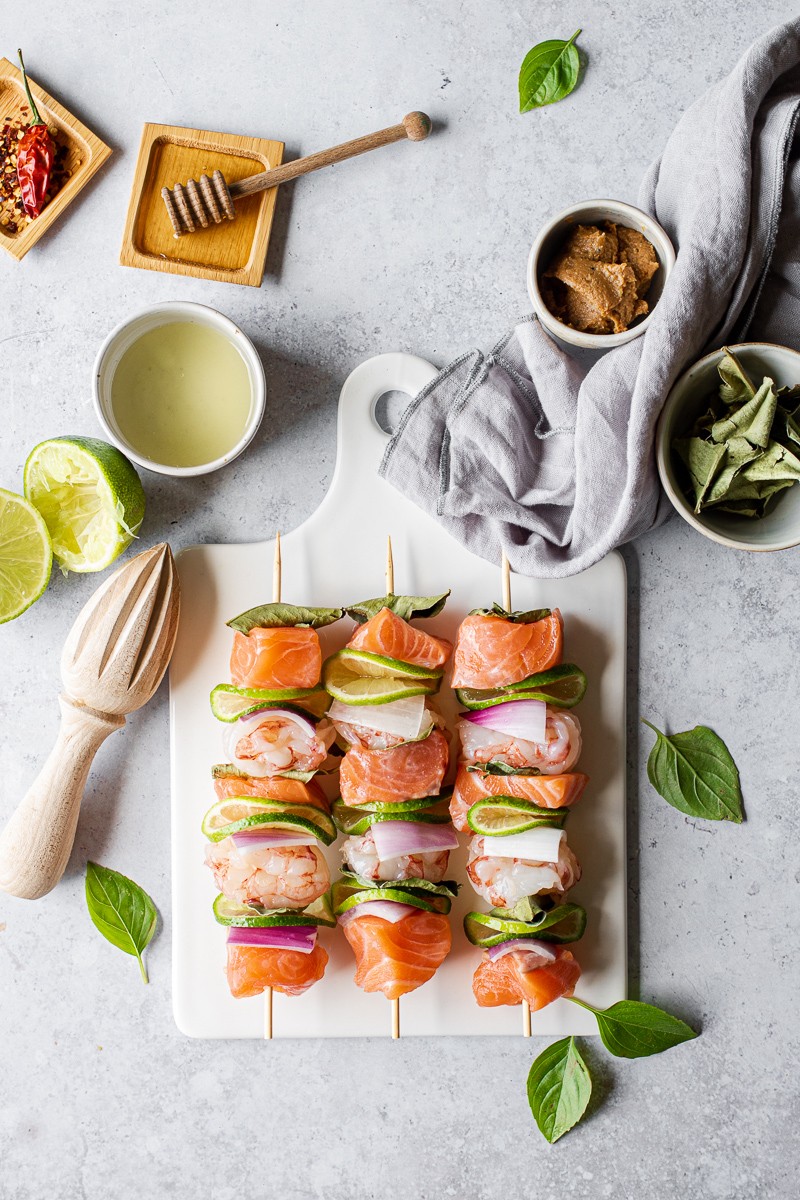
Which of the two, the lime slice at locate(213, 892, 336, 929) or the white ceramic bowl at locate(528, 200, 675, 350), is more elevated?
the white ceramic bowl at locate(528, 200, 675, 350)

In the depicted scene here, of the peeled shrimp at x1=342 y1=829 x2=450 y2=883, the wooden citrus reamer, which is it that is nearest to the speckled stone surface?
the wooden citrus reamer

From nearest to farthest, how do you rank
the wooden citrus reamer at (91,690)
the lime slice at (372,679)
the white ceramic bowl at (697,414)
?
1. the white ceramic bowl at (697,414)
2. the lime slice at (372,679)
3. the wooden citrus reamer at (91,690)

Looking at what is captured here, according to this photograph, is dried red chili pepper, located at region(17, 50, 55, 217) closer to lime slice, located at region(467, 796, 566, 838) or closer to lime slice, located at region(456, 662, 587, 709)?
lime slice, located at region(456, 662, 587, 709)

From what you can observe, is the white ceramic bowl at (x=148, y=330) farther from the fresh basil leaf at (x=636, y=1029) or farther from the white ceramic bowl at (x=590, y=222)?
the fresh basil leaf at (x=636, y=1029)

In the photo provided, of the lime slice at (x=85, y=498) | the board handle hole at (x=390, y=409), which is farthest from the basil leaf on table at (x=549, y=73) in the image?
the lime slice at (x=85, y=498)

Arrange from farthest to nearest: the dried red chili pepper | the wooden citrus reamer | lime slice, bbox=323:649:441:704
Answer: the dried red chili pepper, the wooden citrus reamer, lime slice, bbox=323:649:441:704
